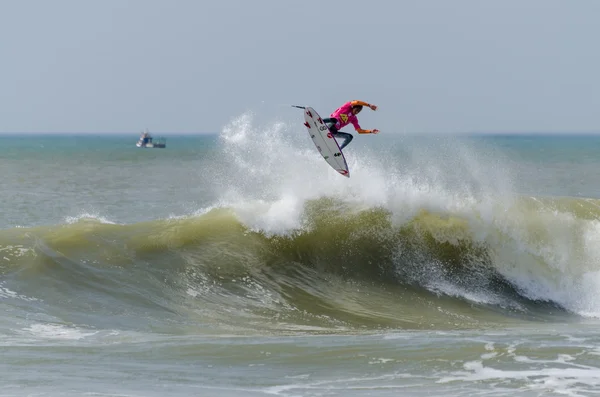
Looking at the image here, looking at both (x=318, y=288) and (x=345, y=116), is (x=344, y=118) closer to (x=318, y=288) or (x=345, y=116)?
(x=345, y=116)

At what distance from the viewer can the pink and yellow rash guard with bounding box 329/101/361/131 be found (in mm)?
14891

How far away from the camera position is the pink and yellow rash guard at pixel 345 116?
14891 millimetres

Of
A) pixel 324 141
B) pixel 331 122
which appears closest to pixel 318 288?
pixel 324 141

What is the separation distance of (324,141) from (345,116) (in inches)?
32.2

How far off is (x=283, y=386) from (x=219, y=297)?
5150 mm

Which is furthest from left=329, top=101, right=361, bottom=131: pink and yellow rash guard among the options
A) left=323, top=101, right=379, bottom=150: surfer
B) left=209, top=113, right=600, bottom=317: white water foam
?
left=209, top=113, right=600, bottom=317: white water foam

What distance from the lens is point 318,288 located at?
14211mm

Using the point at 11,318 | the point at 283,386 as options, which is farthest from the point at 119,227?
the point at 283,386

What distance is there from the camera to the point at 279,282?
1434 centimetres

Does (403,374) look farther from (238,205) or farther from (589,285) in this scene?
(238,205)

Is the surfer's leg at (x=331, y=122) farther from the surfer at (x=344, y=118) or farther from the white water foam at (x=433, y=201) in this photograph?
the white water foam at (x=433, y=201)

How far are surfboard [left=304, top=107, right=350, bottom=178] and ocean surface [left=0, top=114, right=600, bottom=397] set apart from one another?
969mm

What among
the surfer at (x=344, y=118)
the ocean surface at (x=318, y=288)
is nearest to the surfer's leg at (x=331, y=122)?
the surfer at (x=344, y=118)

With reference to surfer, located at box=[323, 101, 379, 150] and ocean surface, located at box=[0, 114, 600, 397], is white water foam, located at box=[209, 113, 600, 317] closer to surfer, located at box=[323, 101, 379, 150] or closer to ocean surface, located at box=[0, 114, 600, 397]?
ocean surface, located at box=[0, 114, 600, 397]
